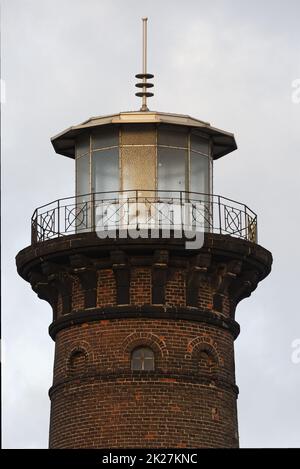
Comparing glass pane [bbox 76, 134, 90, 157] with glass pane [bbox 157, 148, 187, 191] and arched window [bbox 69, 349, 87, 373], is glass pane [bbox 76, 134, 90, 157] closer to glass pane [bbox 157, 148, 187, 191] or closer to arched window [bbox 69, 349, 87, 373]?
glass pane [bbox 157, 148, 187, 191]

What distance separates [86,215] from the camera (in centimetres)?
9344

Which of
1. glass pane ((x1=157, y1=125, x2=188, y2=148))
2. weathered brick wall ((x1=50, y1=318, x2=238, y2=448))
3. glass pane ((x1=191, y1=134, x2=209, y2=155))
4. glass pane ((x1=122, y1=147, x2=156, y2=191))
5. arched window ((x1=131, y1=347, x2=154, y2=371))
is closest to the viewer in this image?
weathered brick wall ((x1=50, y1=318, x2=238, y2=448))

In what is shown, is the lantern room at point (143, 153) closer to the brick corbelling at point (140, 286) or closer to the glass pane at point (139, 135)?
the glass pane at point (139, 135)

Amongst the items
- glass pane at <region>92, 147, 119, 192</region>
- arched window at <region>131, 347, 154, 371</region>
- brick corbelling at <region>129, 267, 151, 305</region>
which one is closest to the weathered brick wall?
arched window at <region>131, 347, 154, 371</region>

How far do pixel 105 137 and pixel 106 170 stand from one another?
775 millimetres

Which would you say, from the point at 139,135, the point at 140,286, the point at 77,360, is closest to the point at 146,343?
the point at 140,286

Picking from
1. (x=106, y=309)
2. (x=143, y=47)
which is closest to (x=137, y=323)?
(x=106, y=309)

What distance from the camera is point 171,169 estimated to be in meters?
93.9

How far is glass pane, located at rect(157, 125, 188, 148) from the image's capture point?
308 feet

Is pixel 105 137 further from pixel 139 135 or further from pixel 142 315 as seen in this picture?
pixel 142 315

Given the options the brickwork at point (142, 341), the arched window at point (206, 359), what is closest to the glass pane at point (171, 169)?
the brickwork at point (142, 341)

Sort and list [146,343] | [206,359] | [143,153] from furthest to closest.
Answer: [143,153] < [206,359] < [146,343]

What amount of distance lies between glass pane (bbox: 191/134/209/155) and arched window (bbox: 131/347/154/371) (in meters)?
4.87

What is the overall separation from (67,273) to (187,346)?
328 centimetres
